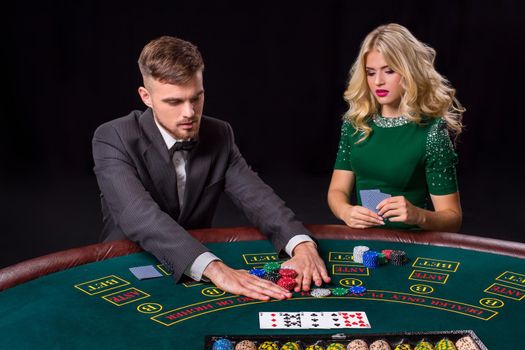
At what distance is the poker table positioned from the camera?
6.20ft

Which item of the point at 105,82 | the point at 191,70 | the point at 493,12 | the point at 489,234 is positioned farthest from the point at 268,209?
the point at 493,12

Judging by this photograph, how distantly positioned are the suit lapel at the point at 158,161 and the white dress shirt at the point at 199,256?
0.12 ft

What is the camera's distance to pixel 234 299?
2160 millimetres

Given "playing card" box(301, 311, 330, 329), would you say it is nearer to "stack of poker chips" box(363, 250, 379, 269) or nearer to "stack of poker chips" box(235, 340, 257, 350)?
"stack of poker chips" box(235, 340, 257, 350)

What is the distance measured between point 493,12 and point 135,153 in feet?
13.6

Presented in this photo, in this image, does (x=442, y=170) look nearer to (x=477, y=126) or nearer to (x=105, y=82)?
(x=477, y=126)

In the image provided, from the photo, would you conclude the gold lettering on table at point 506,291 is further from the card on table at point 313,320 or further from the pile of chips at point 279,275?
the pile of chips at point 279,275

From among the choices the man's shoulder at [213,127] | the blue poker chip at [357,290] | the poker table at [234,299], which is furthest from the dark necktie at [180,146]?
the blue poker chip at [357,290]

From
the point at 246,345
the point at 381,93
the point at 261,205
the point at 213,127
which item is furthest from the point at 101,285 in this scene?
the point at 381,93

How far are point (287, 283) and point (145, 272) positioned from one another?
1.61ft

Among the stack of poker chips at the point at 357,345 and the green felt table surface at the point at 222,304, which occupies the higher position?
the stack of poker chips at the point at 357,345

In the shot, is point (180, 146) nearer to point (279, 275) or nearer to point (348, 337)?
point (279, 275)

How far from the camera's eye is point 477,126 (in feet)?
20.2

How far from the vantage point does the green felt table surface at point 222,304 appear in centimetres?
188
